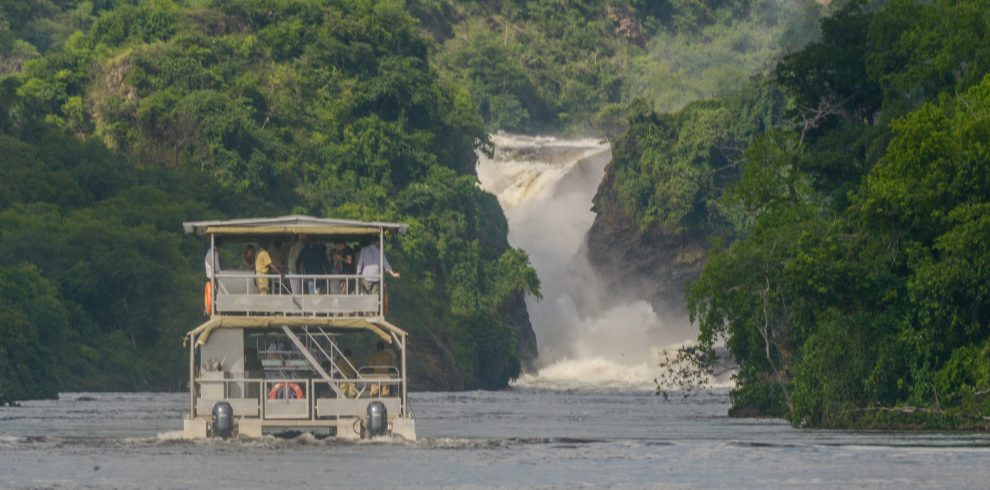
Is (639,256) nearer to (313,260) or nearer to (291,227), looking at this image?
(313,260)

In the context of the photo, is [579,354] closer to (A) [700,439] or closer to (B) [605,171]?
(B) [605,171]

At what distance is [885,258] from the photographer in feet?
210

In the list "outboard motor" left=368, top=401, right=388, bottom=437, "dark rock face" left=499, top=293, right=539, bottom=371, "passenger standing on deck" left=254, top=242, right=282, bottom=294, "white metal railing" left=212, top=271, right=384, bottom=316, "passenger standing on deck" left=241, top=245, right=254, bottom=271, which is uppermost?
"dark rock face" left=499, top=293, right=539, bottom=371

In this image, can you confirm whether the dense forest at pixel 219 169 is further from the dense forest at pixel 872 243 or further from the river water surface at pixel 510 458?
the river water surface at pixel 510 458

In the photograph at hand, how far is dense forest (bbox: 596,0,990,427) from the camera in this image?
6191 centimetres

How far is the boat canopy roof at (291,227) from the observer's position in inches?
2196

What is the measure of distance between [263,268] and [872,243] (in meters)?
16.9

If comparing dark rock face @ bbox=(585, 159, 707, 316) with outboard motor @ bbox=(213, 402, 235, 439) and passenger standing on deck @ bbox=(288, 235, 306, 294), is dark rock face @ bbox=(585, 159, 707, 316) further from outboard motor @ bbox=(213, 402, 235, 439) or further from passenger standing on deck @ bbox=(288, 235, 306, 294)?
outboard motor @ bbox=(213, 402, 235, 439)

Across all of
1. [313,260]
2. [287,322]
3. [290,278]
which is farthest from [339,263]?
[287,322]

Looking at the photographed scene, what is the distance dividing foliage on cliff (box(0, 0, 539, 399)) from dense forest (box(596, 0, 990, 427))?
39813 mm

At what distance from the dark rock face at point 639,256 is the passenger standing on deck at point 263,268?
9975 centimetres

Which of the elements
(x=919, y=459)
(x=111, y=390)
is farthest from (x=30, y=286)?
(x=919, y=459)

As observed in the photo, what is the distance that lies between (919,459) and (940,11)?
77.9 ft

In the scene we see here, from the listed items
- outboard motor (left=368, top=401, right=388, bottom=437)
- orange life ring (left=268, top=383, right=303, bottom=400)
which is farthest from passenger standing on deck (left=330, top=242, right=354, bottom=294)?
outboard motor (left=368, top=401, right=388, bottom=437)
